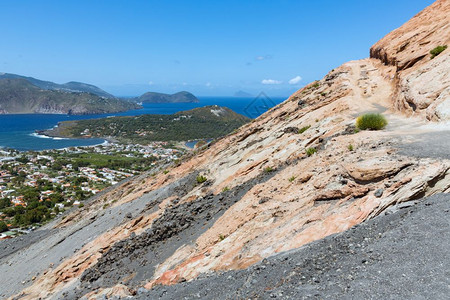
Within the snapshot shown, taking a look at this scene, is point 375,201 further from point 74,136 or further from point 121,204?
point 74,136

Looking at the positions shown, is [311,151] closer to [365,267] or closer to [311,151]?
[311,151]

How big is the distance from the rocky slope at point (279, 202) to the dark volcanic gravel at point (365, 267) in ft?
0.17

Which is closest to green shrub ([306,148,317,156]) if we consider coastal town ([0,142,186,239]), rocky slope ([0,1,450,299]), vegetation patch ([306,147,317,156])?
vegetation patch ([306,147,317,156])

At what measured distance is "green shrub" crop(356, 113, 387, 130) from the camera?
1307 cm

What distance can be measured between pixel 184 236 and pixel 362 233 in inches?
322

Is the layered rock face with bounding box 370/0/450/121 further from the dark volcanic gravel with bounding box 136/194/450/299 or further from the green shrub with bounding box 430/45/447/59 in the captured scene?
the dark volcanic gravel with bounding box 136/194/450/299

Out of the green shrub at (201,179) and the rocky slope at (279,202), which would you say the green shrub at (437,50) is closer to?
the rocky slope at (279,202)

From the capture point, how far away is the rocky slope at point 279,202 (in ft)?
26.3

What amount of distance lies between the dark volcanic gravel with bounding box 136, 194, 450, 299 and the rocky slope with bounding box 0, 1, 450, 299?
53 mm

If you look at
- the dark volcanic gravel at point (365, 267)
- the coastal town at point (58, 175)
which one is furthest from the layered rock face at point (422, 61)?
the coastal town at point (58, 175)

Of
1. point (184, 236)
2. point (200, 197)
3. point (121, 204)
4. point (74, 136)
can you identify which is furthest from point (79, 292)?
point (74, 136)

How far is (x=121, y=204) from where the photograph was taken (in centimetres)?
2303

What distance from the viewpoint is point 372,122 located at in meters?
13.2

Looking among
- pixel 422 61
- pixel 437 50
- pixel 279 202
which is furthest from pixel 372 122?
pixel 437 50
